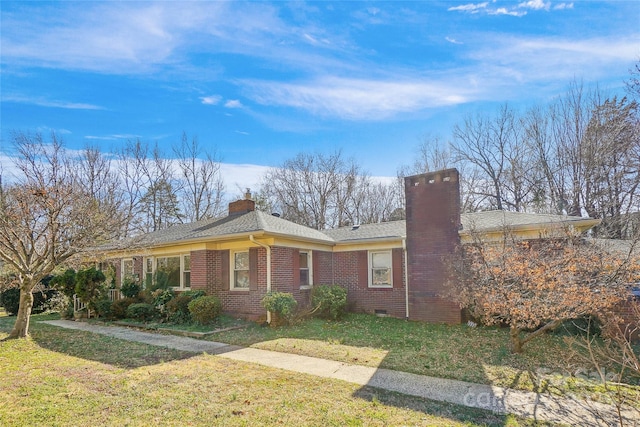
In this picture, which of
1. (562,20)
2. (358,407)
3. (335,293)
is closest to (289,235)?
(335,293)

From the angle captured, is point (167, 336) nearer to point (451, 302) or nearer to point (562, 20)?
point (451, 302)

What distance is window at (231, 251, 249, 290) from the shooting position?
41.1ft

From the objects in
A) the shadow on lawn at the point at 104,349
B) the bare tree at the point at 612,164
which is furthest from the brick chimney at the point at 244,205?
the bare tree at the point at 612,164

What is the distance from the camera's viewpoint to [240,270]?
12680 millimetres

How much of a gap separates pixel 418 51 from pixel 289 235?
6.72 m

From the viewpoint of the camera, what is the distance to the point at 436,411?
4922 millimetres

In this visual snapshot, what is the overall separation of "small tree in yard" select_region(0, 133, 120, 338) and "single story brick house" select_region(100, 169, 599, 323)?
96.2 inches

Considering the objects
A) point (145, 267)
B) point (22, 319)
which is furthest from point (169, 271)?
point (22, 319)

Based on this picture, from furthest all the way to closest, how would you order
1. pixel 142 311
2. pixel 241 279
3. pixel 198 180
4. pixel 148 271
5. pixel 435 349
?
pixel 198 180
pixel 148 271
pixel 142 311
pixel 241 279
pixel 435 349

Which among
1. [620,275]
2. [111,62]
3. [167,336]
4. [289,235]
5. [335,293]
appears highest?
[111,62]

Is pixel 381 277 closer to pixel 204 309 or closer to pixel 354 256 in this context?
pixel 354 256

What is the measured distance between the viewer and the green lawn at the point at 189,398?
4633mm

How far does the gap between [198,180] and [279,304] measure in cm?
2259

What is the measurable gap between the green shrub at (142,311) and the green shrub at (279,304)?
171 inches
